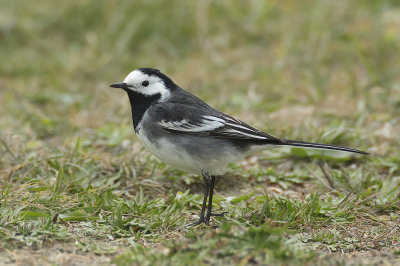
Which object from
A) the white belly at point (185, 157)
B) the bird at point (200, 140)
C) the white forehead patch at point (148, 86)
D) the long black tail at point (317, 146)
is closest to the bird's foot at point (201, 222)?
the bird at point (200, 140)

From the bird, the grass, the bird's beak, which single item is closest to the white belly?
the bird

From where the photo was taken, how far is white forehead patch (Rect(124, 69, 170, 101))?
4828 millimetres

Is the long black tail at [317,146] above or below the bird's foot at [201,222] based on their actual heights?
above

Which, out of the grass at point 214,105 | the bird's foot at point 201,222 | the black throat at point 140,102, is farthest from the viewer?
the black throat at point 140,102

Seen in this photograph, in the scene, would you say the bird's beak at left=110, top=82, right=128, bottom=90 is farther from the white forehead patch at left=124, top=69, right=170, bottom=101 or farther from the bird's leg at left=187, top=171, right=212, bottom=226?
the bird's leg at left=187, top=171, right=212, bottom=226

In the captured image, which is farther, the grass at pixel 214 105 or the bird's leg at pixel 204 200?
the bird's leg at pixel 204 200

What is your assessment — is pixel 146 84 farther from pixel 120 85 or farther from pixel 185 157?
pixel 185 157

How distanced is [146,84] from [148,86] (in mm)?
24

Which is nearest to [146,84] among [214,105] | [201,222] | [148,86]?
[148,86]

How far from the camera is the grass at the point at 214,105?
3832mm

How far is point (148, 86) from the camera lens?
15.9 ft

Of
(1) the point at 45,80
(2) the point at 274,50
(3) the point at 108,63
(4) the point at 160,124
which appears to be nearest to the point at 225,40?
(2) the point at 274,50

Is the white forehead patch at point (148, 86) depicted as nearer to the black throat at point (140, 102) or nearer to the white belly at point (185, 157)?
the black throat at point (140, 102)

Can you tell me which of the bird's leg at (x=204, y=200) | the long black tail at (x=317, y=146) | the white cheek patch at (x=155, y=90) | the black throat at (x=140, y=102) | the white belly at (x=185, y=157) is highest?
the white cheek patch at (x=155, y=90)
